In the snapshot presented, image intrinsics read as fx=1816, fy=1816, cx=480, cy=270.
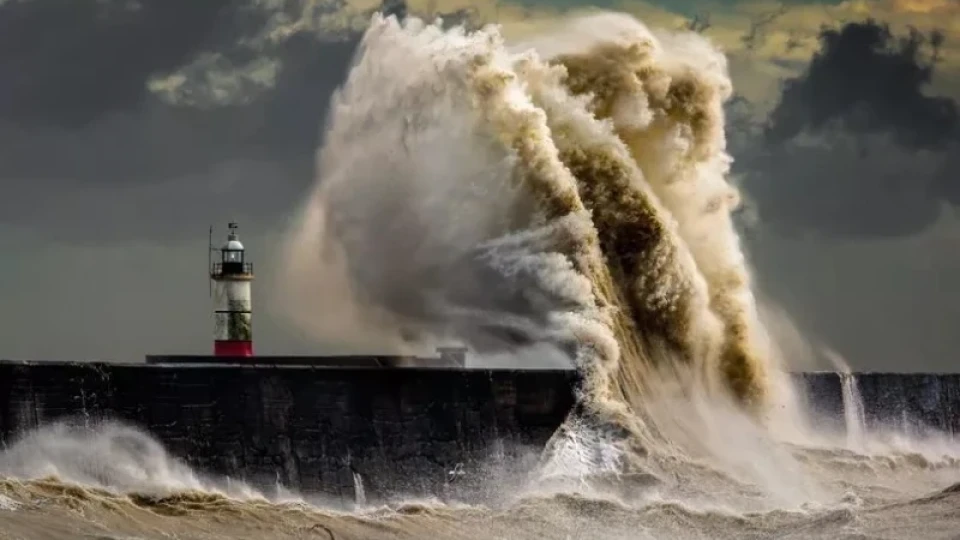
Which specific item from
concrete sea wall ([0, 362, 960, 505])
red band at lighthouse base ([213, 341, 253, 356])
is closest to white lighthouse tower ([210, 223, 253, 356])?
red band at lighthouse base ([213, 341, 253, 356])

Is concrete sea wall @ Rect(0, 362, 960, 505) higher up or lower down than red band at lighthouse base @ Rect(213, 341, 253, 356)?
lower down

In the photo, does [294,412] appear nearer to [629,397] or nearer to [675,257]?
[629,397]

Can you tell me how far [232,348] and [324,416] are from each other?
720cm

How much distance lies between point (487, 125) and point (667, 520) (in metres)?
3.99

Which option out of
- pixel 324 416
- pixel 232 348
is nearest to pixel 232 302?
pixel 232 348

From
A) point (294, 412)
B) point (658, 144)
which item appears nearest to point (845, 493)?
point (658, 144)

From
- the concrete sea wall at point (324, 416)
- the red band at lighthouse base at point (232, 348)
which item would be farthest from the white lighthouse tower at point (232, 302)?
the concrete sea wall at point (324, 416)

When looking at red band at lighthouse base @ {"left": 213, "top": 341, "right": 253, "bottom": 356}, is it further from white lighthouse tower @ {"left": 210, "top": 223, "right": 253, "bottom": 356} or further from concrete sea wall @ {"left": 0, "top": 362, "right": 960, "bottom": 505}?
concrete sea wall @ {"left": 0, "top": 362, "right": 960, "bottom": 505}

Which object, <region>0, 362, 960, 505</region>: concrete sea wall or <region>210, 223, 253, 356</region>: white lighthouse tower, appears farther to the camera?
<region>210, 223, 253, 356</region>: white lighthouse tower

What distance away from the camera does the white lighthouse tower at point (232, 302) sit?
19.7m

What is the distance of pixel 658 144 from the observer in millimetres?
17625

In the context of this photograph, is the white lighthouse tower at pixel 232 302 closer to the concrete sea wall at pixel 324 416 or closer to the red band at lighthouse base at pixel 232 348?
the red band at lighthouse base at pixel 232 348

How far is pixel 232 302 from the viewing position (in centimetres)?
1983

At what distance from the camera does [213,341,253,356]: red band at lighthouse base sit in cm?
1955
